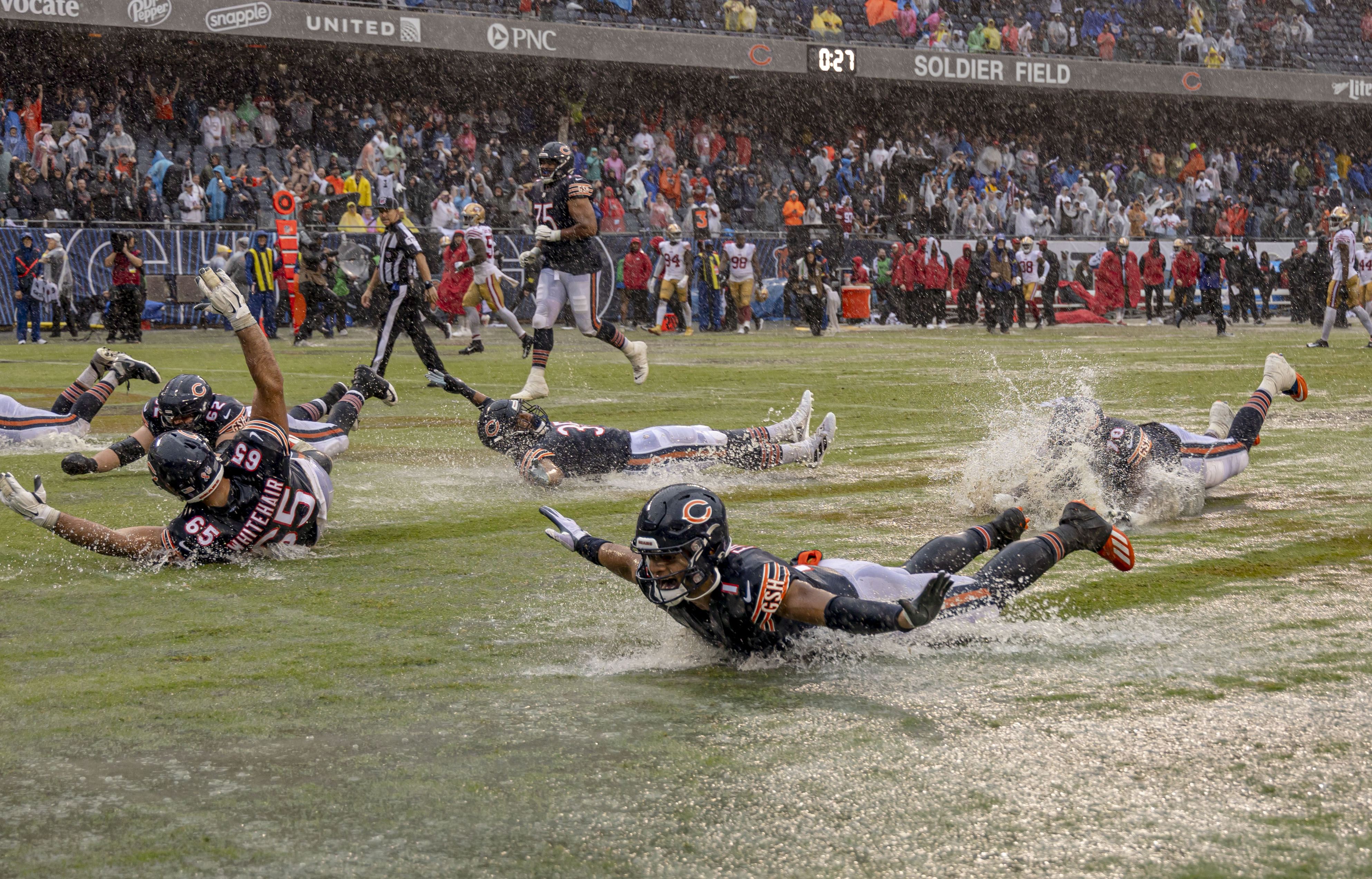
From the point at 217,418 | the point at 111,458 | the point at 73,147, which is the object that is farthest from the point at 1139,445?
the point at 73,147

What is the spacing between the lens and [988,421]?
11227 millimetres

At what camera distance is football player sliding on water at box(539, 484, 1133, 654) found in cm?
425

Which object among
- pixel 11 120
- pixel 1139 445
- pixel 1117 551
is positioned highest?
pixel 11 120

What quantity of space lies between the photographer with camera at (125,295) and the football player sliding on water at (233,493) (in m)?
18.0

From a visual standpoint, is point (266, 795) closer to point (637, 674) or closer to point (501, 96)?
point (637, 674)

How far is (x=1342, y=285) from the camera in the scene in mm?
21562

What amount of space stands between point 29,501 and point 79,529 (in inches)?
11.8

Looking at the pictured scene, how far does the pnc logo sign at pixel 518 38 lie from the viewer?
1201 inches

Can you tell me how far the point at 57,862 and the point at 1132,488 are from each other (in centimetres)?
542

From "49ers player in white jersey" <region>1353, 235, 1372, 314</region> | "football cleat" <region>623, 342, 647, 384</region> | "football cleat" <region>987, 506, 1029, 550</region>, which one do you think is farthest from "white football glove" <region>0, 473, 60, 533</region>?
"49ers player in white jersey" <region>1353, 235, 1372, 314</region>

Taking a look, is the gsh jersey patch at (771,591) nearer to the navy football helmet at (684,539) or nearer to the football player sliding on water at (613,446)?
the navy football helmet at (684,539)

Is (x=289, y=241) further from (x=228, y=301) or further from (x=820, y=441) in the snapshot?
(x=228, y=301)

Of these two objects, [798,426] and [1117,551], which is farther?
[798,426]

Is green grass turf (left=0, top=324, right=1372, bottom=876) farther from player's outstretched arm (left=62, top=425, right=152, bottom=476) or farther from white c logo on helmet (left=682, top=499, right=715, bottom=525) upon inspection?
white c logo on helmet (left=682, top=499, right=715, bottom=525)
